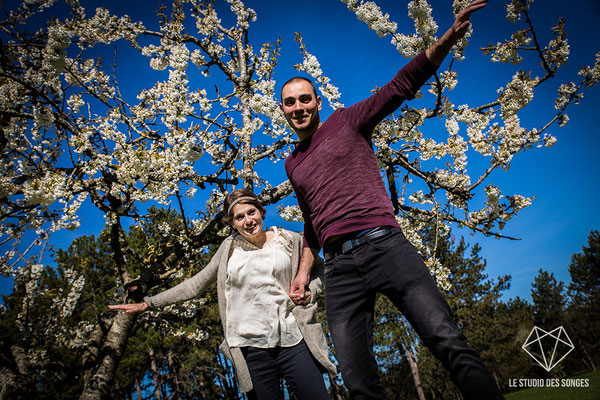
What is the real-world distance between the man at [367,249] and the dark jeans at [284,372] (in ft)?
2.08

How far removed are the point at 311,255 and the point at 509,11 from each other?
3.92 meters

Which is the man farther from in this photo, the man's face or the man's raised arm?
the man's face

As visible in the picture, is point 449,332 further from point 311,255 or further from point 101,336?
point 101,336

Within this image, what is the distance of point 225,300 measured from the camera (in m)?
2.44

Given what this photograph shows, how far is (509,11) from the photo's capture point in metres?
3.48

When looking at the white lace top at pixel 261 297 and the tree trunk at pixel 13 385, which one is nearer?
the white lace top at pixel 261 297

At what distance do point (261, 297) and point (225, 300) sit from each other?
0.36m

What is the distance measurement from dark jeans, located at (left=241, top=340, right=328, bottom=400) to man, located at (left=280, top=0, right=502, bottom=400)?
63 centimetres

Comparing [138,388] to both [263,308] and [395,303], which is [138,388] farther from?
[395,303]

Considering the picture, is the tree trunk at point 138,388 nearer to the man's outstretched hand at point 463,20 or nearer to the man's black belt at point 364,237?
the man's black belt at point 364,237

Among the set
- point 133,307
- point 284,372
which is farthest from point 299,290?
point 133,307

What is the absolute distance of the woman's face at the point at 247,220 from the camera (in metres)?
2.51

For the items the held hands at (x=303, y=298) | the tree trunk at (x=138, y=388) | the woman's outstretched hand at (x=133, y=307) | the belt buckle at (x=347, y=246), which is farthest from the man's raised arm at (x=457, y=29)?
the tree trunk at (x=138, y=388)

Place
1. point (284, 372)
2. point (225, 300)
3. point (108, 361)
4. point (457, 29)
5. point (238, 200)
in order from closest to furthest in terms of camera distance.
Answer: point (457, 29) → point (284, 372) → point (225, 300) → point (238, 200) → point (108, 361)
